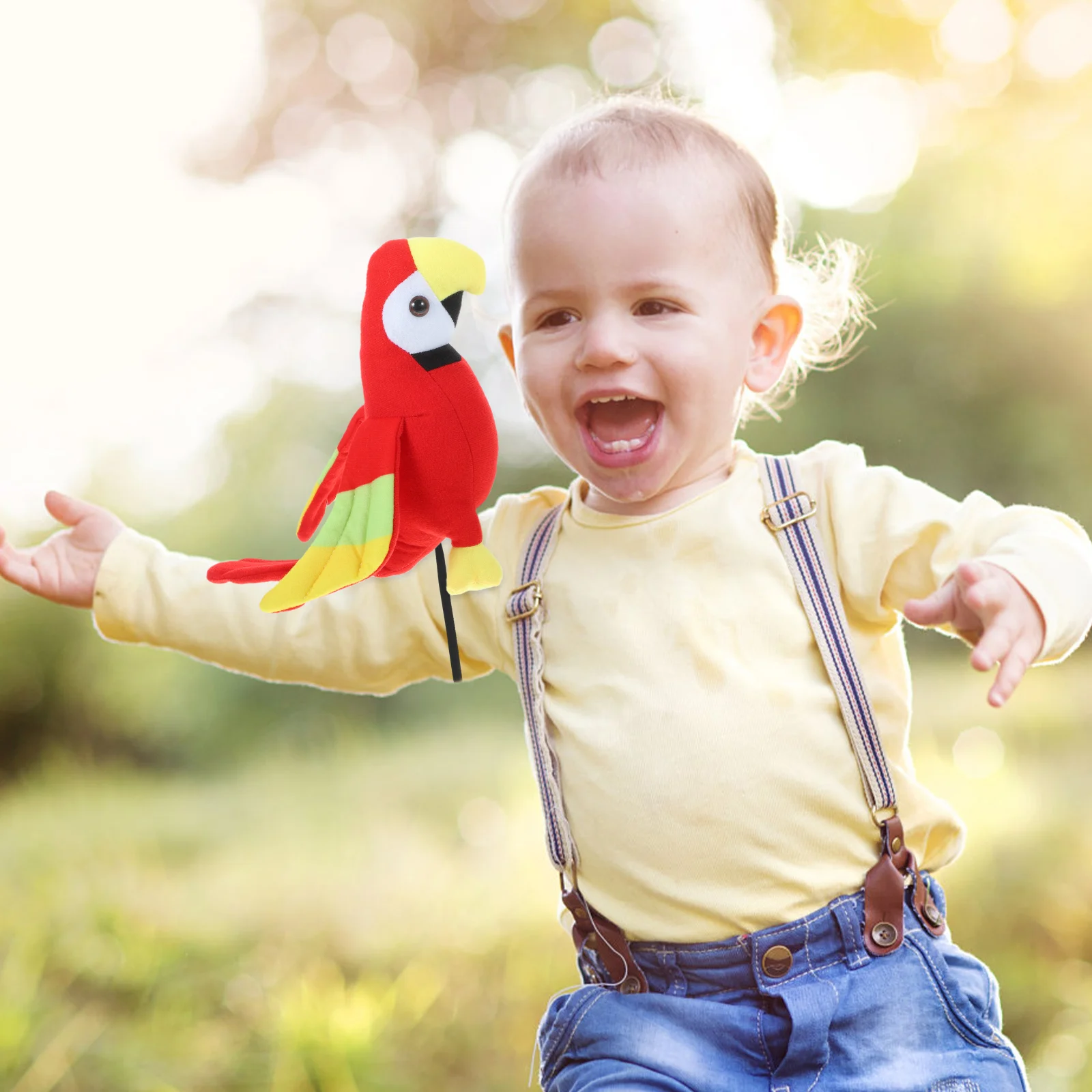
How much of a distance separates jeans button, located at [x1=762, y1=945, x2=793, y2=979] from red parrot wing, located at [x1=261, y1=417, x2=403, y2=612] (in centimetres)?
39

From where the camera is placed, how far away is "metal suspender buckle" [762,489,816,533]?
0.84 m

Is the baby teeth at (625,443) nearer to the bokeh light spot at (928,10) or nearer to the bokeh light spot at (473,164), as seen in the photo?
the bokeh light spot at (473,164)

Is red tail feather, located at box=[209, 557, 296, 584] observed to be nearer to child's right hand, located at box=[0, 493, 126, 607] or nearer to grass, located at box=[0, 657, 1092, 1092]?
child's right hand, located at box=[0, 493, 126, 607]

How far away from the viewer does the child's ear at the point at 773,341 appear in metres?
0.89

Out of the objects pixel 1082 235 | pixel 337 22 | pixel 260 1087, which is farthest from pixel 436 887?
pixel 337 22

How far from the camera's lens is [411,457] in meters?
0.75

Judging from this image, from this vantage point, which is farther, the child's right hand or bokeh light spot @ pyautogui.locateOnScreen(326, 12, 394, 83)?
bokeh light spot @ pyautogui.locateOnScreen(326, 12, 394, 83)

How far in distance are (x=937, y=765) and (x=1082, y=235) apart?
3.49ft

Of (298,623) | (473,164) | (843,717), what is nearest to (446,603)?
(298,623)

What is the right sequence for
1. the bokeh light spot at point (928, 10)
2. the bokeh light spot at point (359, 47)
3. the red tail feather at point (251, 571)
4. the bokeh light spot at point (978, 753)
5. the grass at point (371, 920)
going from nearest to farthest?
the red tail feather at point (251, 571) → the grass at point (371, 920) → the bokeh light spot at point (978, 753) → the bokeh light spot at point (928, 10) → the bokeh light spot at point (359, 47)

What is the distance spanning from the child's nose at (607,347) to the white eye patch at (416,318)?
0.37 feet

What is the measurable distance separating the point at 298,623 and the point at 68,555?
0.72 feet

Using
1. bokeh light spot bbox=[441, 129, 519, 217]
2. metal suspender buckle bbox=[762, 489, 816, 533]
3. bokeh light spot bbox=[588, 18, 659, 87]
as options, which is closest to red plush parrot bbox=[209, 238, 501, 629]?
metal suspender buckle bbox=[762, 489, 816, 533]

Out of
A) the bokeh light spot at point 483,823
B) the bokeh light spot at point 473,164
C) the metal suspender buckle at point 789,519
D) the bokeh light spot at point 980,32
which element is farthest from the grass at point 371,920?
the bokeh light spot at point 980,32
